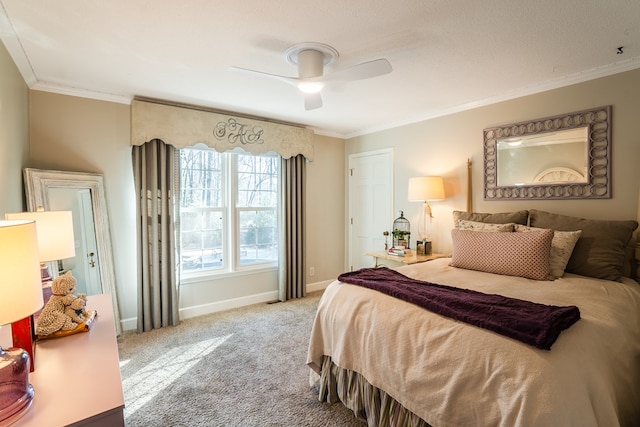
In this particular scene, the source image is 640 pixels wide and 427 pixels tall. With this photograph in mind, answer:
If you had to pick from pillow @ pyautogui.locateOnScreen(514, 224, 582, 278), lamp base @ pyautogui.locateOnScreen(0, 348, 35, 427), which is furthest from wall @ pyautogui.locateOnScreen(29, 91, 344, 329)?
pillow @ pyautogui.locateOnScreen(514, 224, 582, 278)

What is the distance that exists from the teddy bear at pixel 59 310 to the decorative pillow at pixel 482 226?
2.84 m

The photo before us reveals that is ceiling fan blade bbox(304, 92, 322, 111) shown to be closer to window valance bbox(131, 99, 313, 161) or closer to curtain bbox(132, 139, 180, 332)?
window valance bbox(131, 99, 313, 161)

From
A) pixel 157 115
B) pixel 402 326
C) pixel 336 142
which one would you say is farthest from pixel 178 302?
pixel 336 142

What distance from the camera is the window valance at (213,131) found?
313cm

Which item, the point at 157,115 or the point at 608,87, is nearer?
the point at 608,87

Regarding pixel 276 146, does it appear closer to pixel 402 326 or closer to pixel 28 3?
pixel 28 3

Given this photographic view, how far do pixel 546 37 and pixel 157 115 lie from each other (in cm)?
332

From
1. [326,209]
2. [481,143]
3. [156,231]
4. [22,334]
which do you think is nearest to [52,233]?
[22,334]

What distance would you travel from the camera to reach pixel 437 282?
212 cm

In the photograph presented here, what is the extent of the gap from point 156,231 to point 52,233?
1580 mm

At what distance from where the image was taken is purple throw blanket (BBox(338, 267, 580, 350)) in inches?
49.3

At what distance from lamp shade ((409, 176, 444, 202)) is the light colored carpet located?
183 centimetres

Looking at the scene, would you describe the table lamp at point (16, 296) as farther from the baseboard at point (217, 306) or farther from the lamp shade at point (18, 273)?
the baseboard at point (217, 306)

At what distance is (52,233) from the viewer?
1659mm
